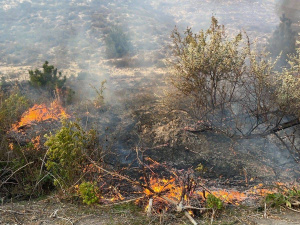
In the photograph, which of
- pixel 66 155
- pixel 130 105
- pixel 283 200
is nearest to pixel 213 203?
pixel 283 200

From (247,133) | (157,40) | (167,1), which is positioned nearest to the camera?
(247,133)

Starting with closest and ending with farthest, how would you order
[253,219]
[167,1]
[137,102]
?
[253,219]
[137,102]
[167,1]

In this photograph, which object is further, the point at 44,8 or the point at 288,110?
the point at 44,8

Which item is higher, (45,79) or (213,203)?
(45,79)

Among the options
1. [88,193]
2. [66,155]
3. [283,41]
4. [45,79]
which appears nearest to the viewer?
[88,193]

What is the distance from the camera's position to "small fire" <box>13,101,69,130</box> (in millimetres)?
8922

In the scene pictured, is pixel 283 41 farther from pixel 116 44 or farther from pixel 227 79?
pixel 116 44

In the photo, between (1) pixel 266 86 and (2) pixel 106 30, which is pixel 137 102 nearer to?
(1) pixel 266 86

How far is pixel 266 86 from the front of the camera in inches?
301

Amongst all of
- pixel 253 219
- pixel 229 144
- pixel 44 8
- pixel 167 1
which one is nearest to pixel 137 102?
pixel 229 144

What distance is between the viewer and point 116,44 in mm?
17922

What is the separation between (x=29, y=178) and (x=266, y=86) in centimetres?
619

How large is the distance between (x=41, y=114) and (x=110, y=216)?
21.3 ft

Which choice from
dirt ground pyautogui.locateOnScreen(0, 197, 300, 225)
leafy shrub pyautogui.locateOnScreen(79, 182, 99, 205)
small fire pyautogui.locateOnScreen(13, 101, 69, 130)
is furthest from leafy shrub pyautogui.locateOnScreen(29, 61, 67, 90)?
dirt ground pyautogui.locateOnScreen(0, 197, 300, 225)
